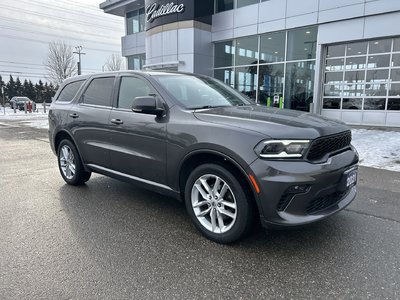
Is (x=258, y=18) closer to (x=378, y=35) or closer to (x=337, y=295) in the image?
(x=378, y=35)

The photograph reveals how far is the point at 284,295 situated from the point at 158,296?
3.12ft

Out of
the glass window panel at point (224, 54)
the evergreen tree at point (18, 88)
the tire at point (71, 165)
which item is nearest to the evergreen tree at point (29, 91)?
the evergreen tree at point (18, 88)

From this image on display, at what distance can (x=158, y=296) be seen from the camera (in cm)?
243

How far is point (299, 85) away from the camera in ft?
51.8

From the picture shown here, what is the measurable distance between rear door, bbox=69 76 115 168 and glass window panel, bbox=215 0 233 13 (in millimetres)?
15165

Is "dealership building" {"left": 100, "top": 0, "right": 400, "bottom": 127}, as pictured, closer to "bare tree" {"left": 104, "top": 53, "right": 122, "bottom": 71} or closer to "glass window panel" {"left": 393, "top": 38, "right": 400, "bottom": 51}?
"glass window panel" {"left": 393, "top": 38, "right": 400, "bottom": 51}

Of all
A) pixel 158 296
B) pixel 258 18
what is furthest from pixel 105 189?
pixel 258 18

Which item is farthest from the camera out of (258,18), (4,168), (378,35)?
(258,18)

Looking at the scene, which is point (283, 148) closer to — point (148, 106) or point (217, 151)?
point (217, 151)

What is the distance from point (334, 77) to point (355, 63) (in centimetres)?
105

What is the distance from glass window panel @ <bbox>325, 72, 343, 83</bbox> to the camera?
14.3m

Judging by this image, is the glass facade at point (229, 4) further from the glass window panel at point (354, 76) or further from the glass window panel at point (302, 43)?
the glass window panel at point (354, 76)

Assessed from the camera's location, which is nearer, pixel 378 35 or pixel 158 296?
pixel 158 296

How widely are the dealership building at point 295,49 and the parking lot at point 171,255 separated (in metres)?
10.4
